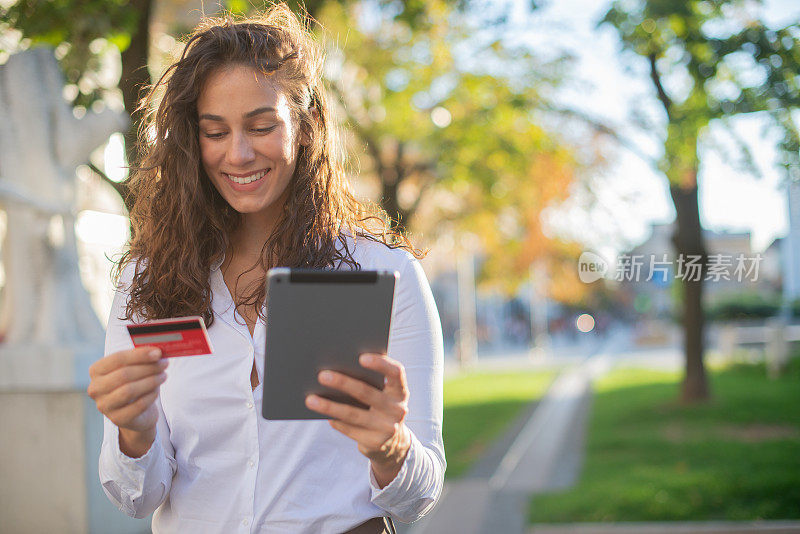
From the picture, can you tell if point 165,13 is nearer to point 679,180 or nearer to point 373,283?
point 679,180

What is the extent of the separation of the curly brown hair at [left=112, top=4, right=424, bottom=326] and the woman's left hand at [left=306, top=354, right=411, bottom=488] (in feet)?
1.66

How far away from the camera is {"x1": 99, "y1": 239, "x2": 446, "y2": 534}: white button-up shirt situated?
1.96m

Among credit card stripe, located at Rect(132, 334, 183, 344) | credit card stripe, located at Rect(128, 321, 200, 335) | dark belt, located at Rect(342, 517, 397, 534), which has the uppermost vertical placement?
credit card stripe, located at Rect(128, 321, 200, 335)

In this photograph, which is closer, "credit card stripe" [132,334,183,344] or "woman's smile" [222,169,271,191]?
→ "credit card stripe" [132,334,183,344]

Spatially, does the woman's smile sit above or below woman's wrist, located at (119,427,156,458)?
above

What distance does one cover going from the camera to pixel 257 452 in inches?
77.4

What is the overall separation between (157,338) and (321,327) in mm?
363

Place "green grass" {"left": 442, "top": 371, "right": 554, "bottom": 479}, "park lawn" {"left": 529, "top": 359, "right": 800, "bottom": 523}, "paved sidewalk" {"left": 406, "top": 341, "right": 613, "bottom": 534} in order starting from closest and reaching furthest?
1. "park lawn" {"left": 529, "top": 359, "right": 800, "bottom": 523}
2. "paved sidewalk" {"left": 406, "top": 341, "right": 613, "bottom": 534}
3. "green grass" {"left": 442, "top": 371, "right": 554, "bottom": 479}

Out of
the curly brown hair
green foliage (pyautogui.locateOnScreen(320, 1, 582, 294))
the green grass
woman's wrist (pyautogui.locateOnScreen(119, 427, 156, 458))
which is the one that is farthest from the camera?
green foliage (pyautogui.locateOnScreen(320, 1, 582, 294))

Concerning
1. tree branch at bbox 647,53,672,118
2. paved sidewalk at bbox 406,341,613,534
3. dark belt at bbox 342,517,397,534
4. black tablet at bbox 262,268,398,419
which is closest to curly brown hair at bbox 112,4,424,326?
black tablet at bbox 262,268,398,419

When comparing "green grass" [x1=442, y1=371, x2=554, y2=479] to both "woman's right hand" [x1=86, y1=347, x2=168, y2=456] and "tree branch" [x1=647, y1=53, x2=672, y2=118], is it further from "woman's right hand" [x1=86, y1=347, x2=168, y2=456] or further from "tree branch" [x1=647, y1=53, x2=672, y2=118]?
"woman's right hand" [x1=86, y1=347, x2=168, y2=456]

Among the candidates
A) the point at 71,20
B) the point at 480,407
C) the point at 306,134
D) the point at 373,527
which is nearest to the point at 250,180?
the point at 306,134

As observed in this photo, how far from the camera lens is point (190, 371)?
2041 mm

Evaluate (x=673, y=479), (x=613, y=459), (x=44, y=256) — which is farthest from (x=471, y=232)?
(x=44, y=256)
